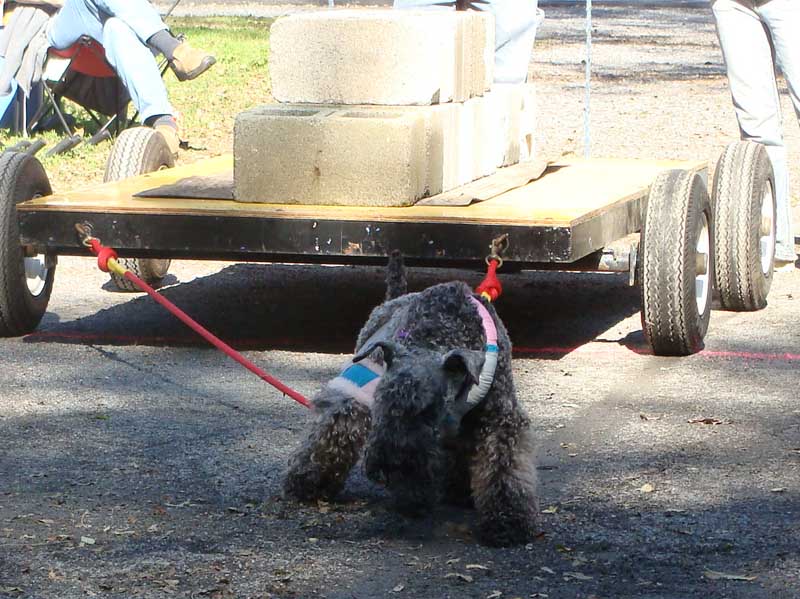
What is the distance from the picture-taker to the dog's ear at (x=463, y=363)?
3.64 m

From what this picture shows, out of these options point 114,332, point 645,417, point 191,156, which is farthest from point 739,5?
point 191,156

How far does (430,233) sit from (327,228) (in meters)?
0.38

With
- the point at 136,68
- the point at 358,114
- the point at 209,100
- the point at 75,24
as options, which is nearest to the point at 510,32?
the point at 358,114

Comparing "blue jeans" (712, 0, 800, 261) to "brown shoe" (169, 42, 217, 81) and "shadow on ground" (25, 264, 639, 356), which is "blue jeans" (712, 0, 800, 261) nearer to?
"shadow on ground" (25, 264, 639, 356)

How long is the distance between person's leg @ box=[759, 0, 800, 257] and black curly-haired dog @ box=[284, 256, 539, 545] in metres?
3.67

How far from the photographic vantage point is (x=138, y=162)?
7.02m

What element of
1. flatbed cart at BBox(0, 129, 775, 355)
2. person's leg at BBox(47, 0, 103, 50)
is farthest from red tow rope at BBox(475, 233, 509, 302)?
person's leg at BBox(47, 0, 103, 50)

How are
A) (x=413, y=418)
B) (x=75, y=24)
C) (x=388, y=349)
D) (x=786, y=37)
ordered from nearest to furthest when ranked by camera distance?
(x=413, y=418) < (x=388, y=349) < (x=786, y=37) < (x=75, y=24)

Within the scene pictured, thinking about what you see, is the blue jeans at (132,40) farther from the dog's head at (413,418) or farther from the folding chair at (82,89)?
the dog's head at (413,418)

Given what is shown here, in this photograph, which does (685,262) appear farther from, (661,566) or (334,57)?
(661,566)

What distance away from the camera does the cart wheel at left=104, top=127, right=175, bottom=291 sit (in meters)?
7.01

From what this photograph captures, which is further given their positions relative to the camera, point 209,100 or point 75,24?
point 209,100

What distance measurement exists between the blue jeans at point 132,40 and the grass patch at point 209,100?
25.4 inches

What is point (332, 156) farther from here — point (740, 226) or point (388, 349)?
point (388, 349)
